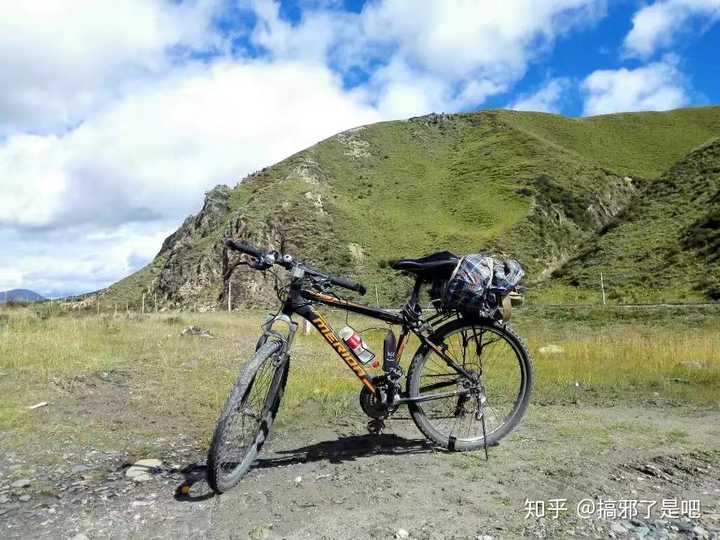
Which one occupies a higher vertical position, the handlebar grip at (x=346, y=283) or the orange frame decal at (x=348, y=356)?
the handlebar grip at (x=346, y=283)

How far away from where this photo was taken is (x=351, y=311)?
17.1 feet

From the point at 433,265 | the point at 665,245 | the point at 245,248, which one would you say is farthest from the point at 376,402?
the point at 665,245

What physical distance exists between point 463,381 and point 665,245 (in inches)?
1509

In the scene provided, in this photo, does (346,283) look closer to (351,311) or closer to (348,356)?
(351,311)

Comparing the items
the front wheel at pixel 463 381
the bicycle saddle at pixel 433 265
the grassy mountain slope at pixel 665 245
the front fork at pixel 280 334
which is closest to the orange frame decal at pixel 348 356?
the front fork at pixel 280 334

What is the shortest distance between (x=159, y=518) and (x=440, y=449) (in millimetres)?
2729

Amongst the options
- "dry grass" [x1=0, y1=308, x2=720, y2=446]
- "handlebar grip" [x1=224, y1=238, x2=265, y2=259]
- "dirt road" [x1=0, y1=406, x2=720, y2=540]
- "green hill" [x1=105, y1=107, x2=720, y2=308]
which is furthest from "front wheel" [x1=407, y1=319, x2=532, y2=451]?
"green hill" [x1=105, y1=107, x2=720, y2=308]

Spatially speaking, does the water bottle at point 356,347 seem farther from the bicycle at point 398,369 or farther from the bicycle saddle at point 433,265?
the bicycle saddle at point 433,265

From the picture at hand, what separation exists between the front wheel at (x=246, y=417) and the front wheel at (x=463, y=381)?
4.57 feet

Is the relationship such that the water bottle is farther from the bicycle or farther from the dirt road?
the dirt road

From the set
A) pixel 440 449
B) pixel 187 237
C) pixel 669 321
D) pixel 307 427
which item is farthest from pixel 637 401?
pixel 187 237

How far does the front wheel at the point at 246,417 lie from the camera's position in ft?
13.8

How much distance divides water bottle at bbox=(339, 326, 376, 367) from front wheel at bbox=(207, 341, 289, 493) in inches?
25.7

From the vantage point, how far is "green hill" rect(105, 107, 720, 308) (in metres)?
52.5
